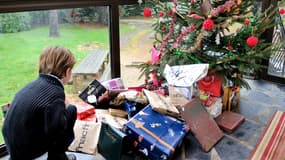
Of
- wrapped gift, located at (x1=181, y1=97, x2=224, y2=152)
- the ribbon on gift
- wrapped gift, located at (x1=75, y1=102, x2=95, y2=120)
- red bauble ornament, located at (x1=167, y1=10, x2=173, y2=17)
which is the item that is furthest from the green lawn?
wrapped gift, located at (x1=181, y1=97, x2=224, y2=152)

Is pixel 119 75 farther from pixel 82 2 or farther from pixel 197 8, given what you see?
pixel 197 8

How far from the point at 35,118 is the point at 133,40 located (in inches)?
65.9

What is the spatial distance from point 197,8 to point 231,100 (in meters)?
0.99

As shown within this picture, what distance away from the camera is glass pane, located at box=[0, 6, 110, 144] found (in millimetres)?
2152

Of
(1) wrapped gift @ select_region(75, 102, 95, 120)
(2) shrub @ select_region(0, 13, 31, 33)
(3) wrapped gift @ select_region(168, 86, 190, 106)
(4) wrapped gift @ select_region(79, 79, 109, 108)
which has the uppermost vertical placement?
(2) shrub @ select_region(0, 13, 31, 33)

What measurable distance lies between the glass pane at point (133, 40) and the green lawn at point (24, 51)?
0.44 metres

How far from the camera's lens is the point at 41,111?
1.51 meters

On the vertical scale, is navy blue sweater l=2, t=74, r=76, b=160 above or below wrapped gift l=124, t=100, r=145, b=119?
above

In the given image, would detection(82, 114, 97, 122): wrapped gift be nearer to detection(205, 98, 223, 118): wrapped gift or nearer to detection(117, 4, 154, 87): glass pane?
detection(117, 4, 154, 87): glass pane

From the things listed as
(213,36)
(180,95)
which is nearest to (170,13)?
(213,36)

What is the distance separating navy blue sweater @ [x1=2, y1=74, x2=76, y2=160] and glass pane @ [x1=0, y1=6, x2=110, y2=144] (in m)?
0.69

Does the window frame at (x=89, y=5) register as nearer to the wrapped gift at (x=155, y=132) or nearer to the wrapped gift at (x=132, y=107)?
the wrapped gift at (x=132, y=107)

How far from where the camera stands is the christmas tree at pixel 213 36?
2.43 m

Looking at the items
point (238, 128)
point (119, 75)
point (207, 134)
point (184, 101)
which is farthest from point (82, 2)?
point (238, 128)
